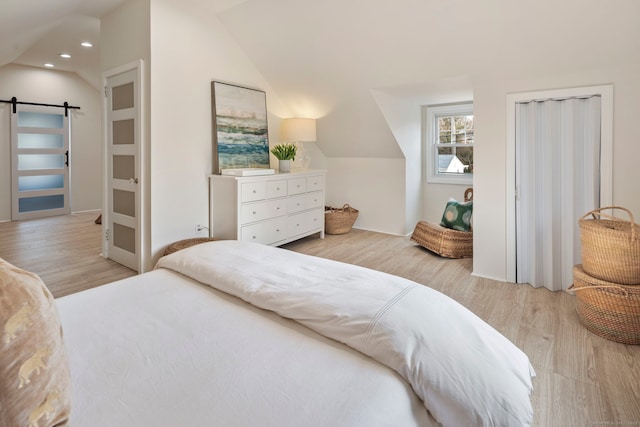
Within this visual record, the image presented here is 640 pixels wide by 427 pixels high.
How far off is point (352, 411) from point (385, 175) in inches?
183

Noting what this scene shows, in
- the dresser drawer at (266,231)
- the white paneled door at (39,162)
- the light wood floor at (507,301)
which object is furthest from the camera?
the white paneled door at (39,162)

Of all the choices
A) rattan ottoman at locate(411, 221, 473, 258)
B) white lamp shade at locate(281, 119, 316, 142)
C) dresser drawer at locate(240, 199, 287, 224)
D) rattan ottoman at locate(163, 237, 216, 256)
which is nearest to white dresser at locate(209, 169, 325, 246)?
dresser drawer at locate(240, 199, 287, 224)

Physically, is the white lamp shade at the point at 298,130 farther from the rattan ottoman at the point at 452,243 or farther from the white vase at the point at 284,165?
the rattan ottoman at the point at 452,243

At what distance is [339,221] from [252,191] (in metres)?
1.71

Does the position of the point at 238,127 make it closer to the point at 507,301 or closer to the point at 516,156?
the point at 516,156

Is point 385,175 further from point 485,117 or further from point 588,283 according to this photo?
point 588,283

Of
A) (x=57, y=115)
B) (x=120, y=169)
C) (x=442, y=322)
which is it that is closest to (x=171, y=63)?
(x=120, y=169)

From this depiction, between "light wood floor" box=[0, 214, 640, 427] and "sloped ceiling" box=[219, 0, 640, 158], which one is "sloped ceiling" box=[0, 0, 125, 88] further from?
"light wood floor" box=[0, 214, 640, 427]

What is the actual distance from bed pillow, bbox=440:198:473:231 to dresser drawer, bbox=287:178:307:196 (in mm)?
1767

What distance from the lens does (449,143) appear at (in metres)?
5.32

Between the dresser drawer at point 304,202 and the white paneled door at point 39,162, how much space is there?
4.85 m

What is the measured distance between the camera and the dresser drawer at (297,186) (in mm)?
4495

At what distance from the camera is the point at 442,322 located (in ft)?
3.84

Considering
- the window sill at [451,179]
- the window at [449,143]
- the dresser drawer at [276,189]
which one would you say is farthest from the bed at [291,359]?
the window at [449,143]
